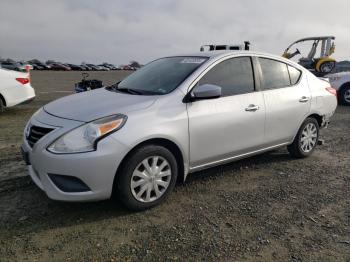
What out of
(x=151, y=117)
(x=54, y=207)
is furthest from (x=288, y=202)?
(x=54, y=207)

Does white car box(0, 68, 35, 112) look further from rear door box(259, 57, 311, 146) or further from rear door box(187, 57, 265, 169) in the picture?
rear door box(259, 57, 311, 146)

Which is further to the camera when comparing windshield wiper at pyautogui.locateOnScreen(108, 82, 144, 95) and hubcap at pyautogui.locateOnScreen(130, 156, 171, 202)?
windshield wiper at pyautogui.locateOnScreen(108, 82, 144, 95)

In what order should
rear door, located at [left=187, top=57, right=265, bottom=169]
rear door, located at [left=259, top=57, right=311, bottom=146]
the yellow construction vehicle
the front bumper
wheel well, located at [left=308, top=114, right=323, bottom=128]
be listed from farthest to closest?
the yellow construction vehicle → wheel well, located at [left=308, top=114, right=323, bottom=128] → rear door, located at [left=259, top=57, right=311, bottom=146] → rear door, located at [left=187, top=57, right=265, bottom=169] → the front bumper

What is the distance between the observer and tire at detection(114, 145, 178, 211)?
331 cm

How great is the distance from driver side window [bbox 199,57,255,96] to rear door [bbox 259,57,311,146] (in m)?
0.25

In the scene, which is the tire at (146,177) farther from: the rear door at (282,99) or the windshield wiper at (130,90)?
the rear door at (282,99)

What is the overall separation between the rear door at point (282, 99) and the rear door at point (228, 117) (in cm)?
19

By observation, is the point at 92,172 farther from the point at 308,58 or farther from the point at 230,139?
the point at 308,58

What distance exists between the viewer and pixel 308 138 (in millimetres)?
5328

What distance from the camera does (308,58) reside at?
20250 mm

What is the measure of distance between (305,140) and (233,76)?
1838mm

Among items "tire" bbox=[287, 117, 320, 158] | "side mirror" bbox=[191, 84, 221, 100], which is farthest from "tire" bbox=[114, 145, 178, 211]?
"tire" bbox=[287, 117, 320, 158]

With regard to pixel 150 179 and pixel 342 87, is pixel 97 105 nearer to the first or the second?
pixel 150 179

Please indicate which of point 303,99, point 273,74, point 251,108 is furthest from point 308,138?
point 251,108
